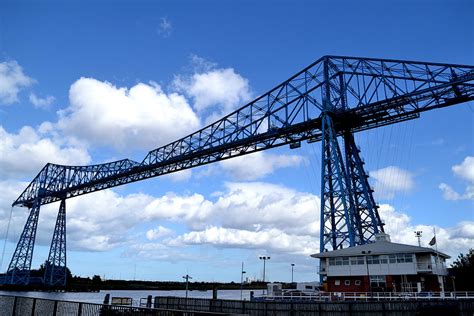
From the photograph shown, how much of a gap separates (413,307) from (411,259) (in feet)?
34.6

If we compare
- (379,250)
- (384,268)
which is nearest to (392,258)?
(384,268)

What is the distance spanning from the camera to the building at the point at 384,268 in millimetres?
33000

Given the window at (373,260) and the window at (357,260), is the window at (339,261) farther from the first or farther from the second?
the window at (373,260)

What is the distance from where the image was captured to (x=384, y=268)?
111 ft

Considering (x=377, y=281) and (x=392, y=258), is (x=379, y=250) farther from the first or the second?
(x=377, y=281)

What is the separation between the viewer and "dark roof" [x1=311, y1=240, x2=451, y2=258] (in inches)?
1298

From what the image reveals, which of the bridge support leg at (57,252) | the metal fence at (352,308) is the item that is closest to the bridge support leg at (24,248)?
the bridge support leg at (57,252)

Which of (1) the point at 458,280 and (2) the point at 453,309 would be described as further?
(1) the point at 458,280

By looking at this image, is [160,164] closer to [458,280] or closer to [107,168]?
[107,168]

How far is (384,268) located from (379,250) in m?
1.48

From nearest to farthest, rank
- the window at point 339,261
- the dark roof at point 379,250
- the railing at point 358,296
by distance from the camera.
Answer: the railing at point 358,296, the dark roof at point 379,250, the window at point 339,261

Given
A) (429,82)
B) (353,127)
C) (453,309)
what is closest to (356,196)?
(353,127)

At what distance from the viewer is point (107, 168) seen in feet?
248

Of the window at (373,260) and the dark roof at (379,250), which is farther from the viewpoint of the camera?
the window at (373,260)
